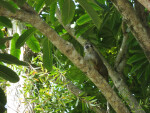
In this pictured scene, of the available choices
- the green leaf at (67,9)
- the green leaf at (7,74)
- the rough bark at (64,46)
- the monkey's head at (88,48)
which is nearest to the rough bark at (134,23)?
the green leaf at (67,9)

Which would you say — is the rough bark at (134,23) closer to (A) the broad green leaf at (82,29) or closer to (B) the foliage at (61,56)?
(B) the foliage at (61,56)

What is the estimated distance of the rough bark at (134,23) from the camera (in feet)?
5.44

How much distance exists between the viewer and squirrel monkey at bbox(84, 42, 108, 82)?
7.86 ft

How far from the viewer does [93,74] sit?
5.41 ft

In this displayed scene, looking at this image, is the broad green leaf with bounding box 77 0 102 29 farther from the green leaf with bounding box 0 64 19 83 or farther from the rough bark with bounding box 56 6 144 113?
the rough bark with bounding box 56 6 144 113

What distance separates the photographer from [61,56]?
3023 mm

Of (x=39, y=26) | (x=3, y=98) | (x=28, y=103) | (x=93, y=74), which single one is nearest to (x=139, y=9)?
(x=93, y=74)

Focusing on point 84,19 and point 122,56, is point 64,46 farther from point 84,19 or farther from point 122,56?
point 122,56

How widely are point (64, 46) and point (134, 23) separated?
0.56 meters

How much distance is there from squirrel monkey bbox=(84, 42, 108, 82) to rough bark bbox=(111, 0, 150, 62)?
0.63m

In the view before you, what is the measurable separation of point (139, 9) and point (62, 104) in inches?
39.0

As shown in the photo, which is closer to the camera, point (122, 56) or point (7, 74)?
point (7, 74)

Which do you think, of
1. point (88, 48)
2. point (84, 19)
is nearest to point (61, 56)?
point (88, 48)

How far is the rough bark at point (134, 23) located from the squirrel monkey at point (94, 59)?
2.06 feet
